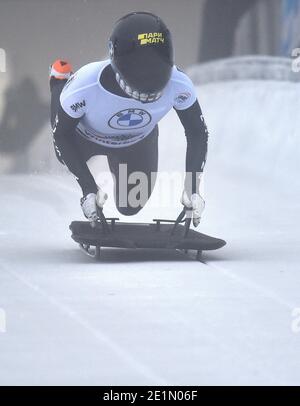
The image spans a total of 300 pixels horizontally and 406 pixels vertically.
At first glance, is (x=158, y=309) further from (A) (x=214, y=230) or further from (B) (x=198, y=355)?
(A) (x=214, y=230)

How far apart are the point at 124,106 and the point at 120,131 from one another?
38 cm

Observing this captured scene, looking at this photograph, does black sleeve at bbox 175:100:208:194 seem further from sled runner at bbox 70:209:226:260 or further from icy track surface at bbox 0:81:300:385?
icy track surface at bbox 0:81:300:385

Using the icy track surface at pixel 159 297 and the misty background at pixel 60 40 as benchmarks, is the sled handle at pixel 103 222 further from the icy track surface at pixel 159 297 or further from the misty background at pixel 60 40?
the misty background at pixel 60 40

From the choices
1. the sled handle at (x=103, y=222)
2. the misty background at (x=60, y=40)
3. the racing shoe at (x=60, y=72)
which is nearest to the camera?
the sled handle at (x=103, y=222)

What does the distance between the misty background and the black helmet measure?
475 centimetres

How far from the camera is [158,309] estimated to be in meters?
4.46

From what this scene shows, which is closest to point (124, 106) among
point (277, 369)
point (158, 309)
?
point (158, 309)

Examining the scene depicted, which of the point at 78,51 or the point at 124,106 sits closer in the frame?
the point at 124,106

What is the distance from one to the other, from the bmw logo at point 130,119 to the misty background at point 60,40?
4111 mm

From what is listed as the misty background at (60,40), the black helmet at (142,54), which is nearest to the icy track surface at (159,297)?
the black helmet at (142,54)

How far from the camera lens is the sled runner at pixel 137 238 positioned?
5.70 meters

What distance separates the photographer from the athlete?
5.52 m
